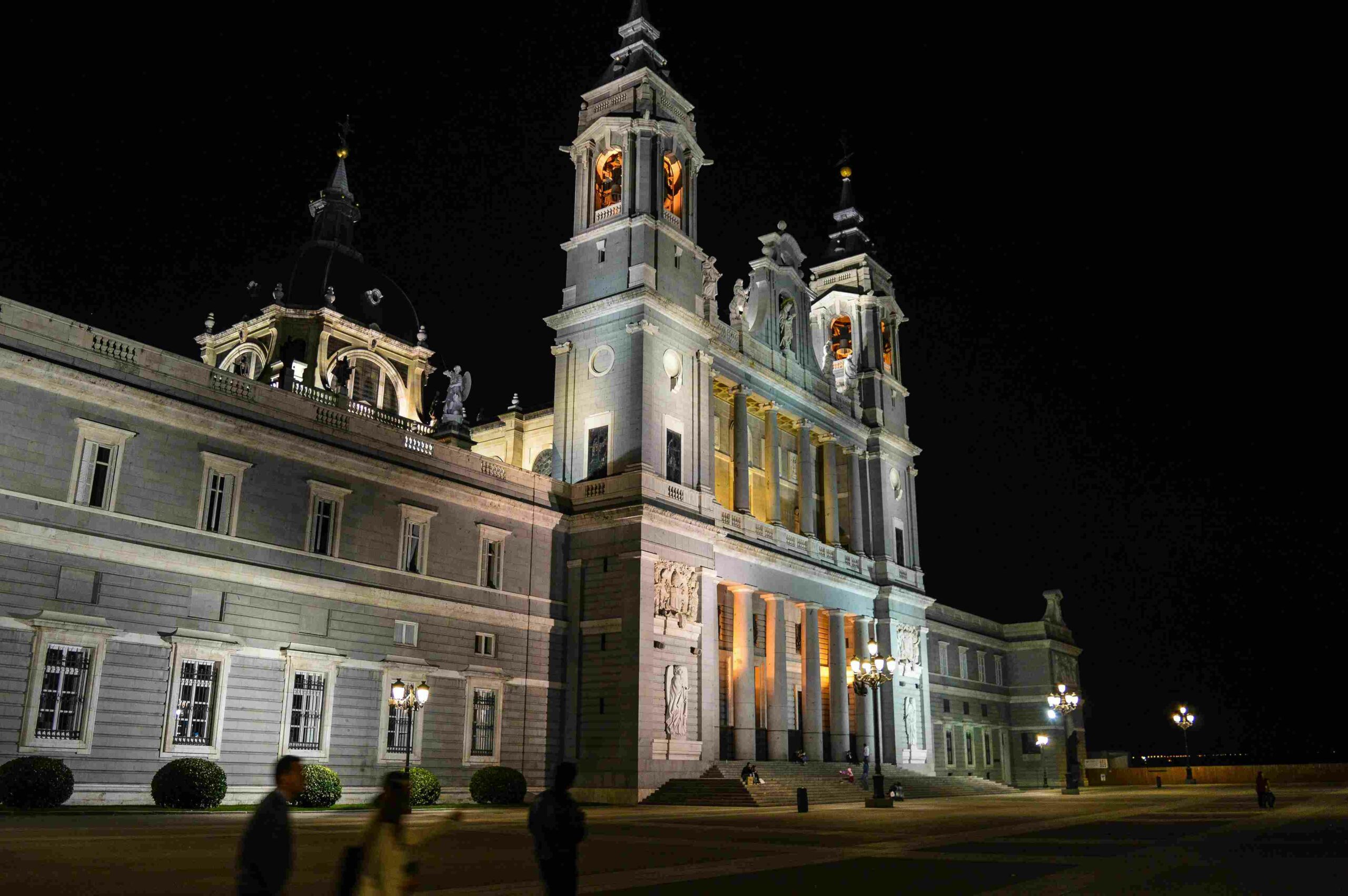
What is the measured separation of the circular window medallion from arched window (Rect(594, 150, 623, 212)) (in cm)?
719

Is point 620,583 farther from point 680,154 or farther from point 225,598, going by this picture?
point 680,154

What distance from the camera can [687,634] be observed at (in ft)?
155

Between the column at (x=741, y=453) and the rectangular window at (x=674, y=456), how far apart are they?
6.35m

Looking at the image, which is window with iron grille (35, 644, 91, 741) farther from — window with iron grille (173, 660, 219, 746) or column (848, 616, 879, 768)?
column (848, 616, 879, 768)

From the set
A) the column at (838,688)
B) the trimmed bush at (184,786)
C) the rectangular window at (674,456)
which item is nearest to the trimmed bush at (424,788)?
the trimmed bush at (184,786)

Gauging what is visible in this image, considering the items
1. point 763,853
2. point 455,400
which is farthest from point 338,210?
point 763,853

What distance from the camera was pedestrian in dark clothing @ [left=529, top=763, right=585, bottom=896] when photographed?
1008 cm

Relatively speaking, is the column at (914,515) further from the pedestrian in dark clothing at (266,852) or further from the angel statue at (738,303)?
the pedestrian in dark clothing at (266,852)

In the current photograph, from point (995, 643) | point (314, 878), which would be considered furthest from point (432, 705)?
point (995, 643)

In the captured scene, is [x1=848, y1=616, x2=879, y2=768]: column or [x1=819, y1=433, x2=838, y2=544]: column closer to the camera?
[x1=848, y1=616, x2=879, y2=768]: column

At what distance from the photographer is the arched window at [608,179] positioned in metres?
51.6

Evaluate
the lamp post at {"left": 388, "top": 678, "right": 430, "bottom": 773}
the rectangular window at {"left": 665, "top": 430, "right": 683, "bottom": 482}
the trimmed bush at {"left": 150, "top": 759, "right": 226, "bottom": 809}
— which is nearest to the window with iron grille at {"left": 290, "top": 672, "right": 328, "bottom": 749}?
the lamp post at {"left": 388, "top": 678, "right": 430, "bottom": 773}

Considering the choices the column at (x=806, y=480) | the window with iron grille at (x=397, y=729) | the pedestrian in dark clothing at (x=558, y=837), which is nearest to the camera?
the pedestrian in dark clothing at (x=558, y=837)

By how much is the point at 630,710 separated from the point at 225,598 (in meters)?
16.8
